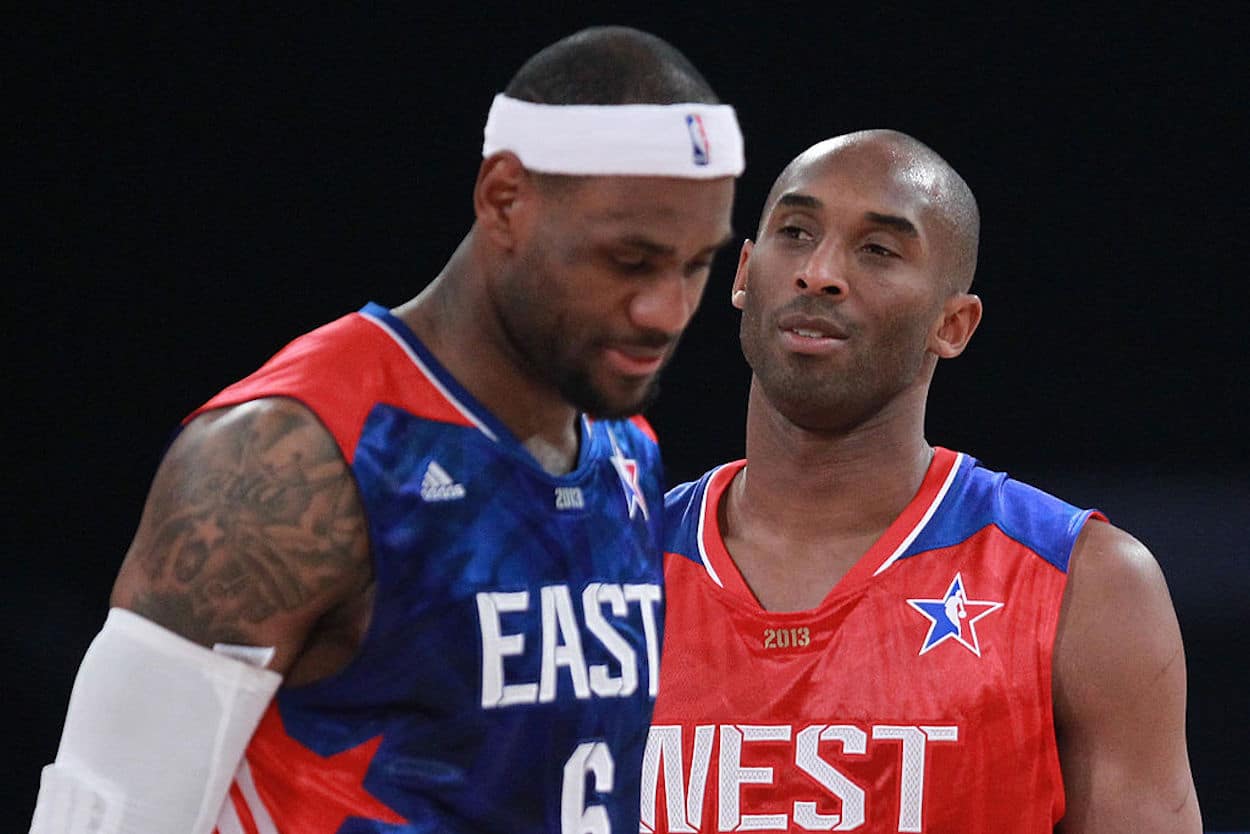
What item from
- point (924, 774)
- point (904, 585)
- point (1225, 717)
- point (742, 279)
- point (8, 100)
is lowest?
point (1225, 717)

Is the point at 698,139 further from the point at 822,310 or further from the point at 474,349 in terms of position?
the point at 822,310

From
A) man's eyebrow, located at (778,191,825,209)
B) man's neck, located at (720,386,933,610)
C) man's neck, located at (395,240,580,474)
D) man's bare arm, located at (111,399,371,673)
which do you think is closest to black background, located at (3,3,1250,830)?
man's neck, located at (720,386,933,610)

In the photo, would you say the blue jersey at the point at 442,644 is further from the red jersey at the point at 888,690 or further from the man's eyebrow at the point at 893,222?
the man's eyebrow at the point at 893,222

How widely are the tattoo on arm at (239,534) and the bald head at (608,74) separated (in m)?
0.39

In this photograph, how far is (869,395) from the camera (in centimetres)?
233

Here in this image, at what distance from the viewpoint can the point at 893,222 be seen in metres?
2.32

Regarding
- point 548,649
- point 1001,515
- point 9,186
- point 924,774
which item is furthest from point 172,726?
point 9,186

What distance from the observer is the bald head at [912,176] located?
237cm

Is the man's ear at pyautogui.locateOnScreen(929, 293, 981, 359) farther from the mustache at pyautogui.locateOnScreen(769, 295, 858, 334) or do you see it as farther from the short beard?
the short beard

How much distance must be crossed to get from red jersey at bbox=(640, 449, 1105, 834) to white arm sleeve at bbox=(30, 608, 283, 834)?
99 centimetres

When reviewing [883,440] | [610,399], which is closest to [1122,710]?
[883,440]

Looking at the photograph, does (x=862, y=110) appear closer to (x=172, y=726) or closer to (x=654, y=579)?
(x=654, y=579)

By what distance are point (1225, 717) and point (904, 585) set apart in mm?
1549

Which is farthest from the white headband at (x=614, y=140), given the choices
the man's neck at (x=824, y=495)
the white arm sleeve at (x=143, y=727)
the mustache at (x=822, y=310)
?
the man's neck at (x=824, y=495)
